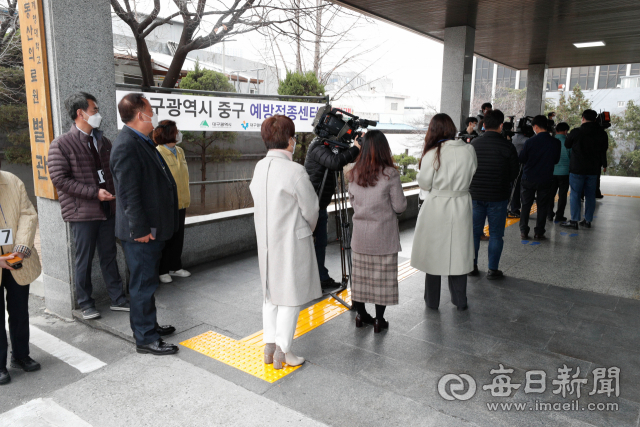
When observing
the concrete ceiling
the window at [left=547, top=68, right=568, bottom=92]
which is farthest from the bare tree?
the window at [left=547, top=68, right=568, bottom=92]

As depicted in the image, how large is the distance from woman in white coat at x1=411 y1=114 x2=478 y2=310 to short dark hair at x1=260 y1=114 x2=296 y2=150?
4.84 ft

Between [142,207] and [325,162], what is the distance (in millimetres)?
1433

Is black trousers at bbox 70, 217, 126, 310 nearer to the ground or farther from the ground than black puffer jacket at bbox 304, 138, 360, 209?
nearer to the ground

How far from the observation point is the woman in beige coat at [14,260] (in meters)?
2.89

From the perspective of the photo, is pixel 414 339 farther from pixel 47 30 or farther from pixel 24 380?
pixel 47 30

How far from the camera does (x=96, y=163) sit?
12.4 feet

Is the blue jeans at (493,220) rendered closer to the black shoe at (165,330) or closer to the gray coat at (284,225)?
the gray coat at (284,225)

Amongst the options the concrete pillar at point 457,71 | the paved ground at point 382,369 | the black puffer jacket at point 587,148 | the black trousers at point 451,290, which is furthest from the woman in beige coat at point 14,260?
the black puffer jacket at point 587,148

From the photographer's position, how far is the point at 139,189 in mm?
3066

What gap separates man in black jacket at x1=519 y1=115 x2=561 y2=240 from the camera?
6.48m

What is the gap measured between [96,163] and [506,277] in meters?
4.33

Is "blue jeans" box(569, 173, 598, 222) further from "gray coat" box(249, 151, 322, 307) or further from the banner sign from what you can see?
"gray coat" box(249, 151, 322, 307)

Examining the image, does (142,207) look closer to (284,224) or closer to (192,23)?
(284,224)

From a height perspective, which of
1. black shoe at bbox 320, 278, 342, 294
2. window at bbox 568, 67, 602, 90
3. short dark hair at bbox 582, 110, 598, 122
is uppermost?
window at bbox 568, 67, 602, 90
